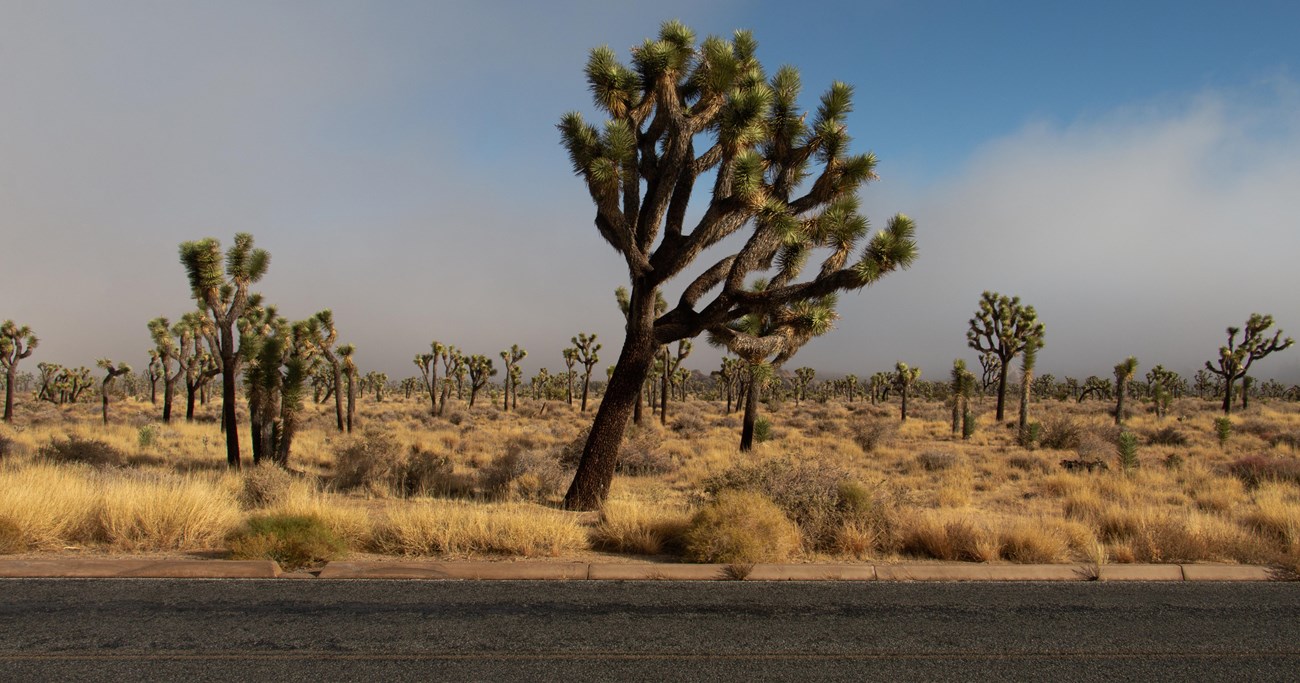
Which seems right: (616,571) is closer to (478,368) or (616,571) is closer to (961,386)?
(961,386)

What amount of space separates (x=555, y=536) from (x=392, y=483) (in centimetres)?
675

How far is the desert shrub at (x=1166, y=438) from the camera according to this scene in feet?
79.1

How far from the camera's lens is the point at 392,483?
13398 millimetres

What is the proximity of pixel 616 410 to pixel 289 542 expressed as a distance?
17.9ft

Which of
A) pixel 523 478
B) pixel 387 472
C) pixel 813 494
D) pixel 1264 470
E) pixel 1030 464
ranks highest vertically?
pixel 813 494

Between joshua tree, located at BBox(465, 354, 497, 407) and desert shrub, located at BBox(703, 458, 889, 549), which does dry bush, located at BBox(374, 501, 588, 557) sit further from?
joshua tree, located at BBox(465, 354, 497, 407)

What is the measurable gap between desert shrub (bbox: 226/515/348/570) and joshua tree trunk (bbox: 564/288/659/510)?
442 cm

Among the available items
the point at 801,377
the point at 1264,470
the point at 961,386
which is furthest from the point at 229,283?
the point at 801,377

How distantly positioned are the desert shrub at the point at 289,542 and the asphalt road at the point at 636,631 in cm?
60

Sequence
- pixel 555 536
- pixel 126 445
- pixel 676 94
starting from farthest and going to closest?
pixel 126 445, pixel 676 94, pixel 555 536

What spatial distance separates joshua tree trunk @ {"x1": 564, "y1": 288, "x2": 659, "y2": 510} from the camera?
1131 cm

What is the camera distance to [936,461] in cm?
1925

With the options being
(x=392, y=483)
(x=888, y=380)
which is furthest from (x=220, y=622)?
(x=888, y=380)

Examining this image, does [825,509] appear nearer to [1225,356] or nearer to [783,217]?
[783,217]
